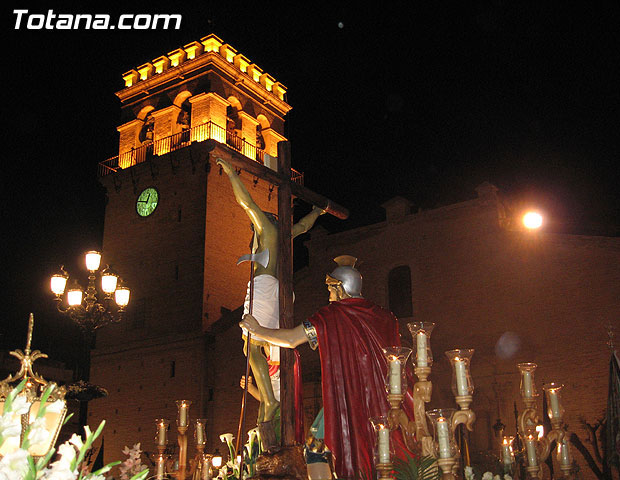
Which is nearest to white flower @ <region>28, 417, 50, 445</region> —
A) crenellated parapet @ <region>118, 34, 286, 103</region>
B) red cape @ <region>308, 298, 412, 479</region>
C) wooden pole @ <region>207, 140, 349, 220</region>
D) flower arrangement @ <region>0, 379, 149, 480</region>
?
flower arrangement @ <region>0, 379, 149, 480</region>

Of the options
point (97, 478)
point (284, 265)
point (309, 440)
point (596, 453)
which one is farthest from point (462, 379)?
point (596, 453)

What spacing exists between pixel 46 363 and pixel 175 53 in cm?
1677

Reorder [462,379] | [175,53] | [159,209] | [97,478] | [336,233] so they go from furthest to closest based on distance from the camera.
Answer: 1. [175,53]
2. [159,209]
3. [336,233]
4. [462,379]
5. [97,478]

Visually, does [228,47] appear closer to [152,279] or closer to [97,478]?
[152,279]

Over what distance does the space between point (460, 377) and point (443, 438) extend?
1.43ft

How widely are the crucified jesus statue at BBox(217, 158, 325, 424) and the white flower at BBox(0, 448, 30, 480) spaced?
12.1ft

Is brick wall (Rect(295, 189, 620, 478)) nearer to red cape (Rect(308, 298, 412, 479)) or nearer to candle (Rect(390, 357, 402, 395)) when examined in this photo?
red cape (Rect(308, 298, 412, 479))

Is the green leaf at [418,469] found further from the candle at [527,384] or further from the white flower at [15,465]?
the white flower at [15,465]

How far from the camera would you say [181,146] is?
24094mm

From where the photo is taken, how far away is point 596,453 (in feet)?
50.4

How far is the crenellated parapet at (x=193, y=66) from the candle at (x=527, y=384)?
2124cm

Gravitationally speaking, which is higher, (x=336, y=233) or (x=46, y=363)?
(x=336, y=233)

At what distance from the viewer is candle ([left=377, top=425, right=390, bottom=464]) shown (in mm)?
4074

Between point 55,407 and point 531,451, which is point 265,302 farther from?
point 55,407
